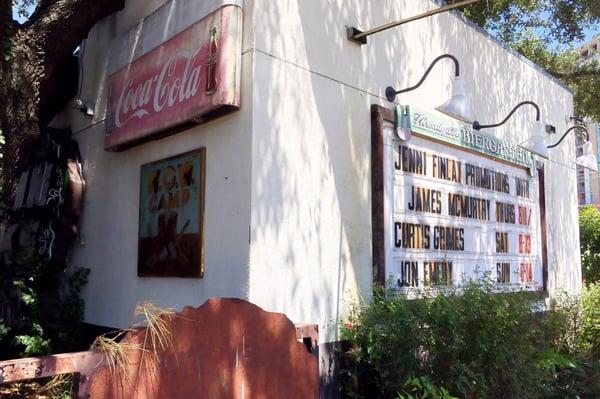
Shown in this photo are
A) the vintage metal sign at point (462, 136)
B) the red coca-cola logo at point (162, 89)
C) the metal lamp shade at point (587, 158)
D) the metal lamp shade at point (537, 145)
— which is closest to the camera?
the red coca-cola logo at point (162, 89)

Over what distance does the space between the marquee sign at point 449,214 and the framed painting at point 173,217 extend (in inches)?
72.3

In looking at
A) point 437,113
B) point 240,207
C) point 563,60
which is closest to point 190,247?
point 240,207

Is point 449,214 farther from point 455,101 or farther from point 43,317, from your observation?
point 43,317

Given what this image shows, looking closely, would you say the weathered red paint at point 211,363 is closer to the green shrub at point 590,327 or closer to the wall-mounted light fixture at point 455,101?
the wall-mounted light fixture at point 455,101

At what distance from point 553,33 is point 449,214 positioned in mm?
8711

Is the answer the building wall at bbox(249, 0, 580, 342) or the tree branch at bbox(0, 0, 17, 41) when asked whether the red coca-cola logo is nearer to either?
the building wall at bbox(249, 0, 580, 342)

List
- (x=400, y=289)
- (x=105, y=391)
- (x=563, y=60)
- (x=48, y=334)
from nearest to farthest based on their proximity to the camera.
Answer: (x=105, y=391) → (x=400, y=289) → (x=48, y=334) → (x=563, y=60)

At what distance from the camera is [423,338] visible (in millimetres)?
4582

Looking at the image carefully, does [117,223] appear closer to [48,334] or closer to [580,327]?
[48,334]

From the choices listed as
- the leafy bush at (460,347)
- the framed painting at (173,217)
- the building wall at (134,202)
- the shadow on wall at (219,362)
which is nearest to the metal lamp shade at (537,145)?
the leafy bush at (460,347)

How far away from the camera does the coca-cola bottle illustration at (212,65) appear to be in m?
4.80

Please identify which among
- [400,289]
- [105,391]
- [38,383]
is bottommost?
[38,383]

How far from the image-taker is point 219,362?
3.65 meters

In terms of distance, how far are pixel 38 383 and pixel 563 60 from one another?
1399 cm
